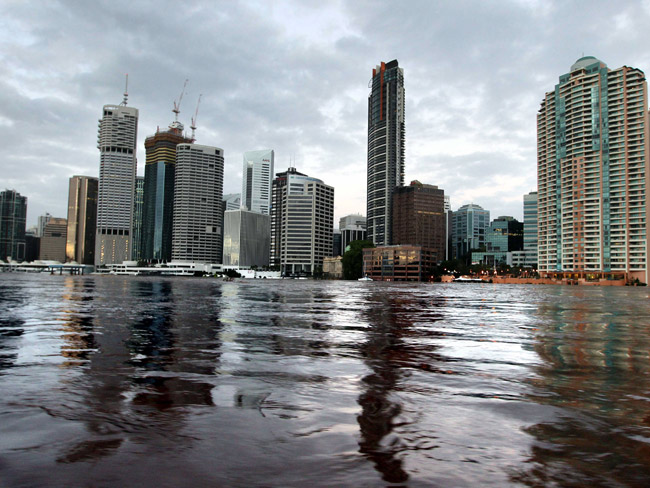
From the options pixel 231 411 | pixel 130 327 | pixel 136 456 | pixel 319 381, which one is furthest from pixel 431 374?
pixel 130 327

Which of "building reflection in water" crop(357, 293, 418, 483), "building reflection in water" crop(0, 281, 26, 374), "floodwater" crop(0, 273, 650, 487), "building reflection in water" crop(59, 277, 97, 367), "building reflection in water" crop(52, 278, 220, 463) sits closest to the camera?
"floodwater" crop(0, 273, 650, 487)

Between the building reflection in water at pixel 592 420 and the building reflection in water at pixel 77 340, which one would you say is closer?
the building reflection in water at pixel 592 420

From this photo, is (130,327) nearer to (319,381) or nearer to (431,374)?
(319,381)

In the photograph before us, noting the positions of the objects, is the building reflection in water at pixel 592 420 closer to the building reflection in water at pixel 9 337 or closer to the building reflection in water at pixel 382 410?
the building reflection in water at pixel 382 410

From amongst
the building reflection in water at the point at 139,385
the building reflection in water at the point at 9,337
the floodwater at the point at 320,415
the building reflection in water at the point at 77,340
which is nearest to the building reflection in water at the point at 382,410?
the floodwater at the point at 320,415

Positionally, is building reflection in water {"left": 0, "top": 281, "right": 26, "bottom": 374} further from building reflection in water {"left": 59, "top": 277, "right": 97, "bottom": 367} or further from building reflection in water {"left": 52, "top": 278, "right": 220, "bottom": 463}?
building reflection in water {"left": 52, "top": 278, "right": 220, "bottom": 463}

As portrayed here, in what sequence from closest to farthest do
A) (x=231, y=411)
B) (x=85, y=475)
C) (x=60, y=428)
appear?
(x=85, y=475) < (x=60, y=428) < (x=231, y=411)

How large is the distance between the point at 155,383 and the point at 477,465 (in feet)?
22.3

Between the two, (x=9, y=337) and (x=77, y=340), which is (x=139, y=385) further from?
(x=9, y=337)

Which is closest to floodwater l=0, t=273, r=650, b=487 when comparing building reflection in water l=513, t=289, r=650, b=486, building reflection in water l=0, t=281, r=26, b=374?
building reflection in water l=513, t=289, r=650, b=486

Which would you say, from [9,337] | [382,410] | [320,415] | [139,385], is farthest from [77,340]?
[382,410]

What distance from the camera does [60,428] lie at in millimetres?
6598

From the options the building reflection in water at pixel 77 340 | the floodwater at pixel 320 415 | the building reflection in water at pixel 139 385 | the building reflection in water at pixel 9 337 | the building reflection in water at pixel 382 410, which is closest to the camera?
the floodwater at pixel 320 415

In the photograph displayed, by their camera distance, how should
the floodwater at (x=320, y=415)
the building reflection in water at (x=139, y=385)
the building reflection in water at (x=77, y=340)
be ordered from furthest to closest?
1. the building reflection in water at (x=77, y=340)
2. the building reflection in water at (x=139, y=385)
3. the floodwater at (x=320, y=415)
